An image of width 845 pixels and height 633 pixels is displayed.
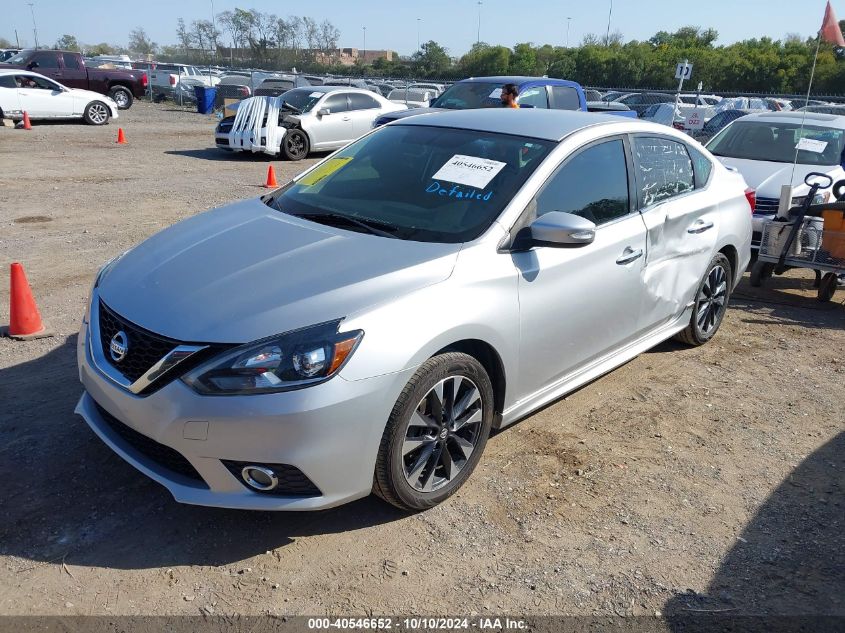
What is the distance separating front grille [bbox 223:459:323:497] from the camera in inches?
117

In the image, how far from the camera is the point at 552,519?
11.6ft

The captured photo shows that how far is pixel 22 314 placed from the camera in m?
5.29

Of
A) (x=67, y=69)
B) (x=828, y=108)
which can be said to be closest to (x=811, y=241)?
(x=828, y=108)

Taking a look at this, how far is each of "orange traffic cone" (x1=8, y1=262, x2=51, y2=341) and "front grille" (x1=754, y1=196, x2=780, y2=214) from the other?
23.2 feet

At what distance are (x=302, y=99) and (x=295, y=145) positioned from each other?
141cm

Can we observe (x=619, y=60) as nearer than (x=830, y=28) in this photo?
No

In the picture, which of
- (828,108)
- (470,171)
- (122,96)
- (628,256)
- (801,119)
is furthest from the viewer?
(122,96)

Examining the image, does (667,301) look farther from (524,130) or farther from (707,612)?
(707,612)

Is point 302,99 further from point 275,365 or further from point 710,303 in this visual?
point 275,365

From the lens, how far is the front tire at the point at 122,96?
26.9 metres

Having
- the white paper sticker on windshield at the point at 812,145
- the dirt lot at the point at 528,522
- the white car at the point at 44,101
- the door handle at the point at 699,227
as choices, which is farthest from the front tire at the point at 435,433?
the white car at the point at 44,101

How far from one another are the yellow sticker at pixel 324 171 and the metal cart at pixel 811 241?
4478 millimetres

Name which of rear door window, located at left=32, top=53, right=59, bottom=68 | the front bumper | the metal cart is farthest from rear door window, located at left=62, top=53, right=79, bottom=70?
A: the front bumper

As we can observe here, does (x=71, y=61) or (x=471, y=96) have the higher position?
(x=71, y=61)
